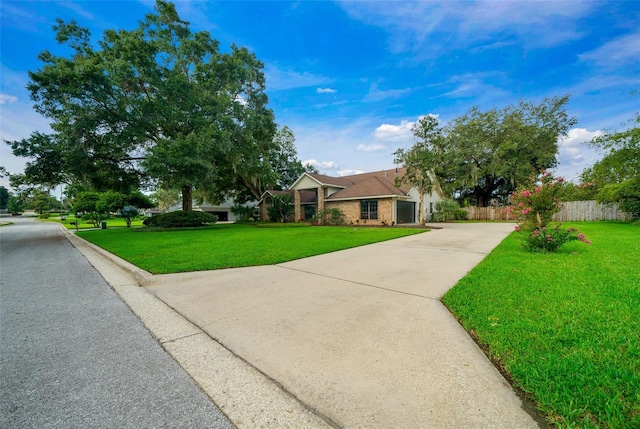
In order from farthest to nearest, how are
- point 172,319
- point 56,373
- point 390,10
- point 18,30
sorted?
1. point 18,30
2. point 390,10
3. point 172,319
4. point 56,373

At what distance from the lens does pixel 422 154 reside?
18500mm

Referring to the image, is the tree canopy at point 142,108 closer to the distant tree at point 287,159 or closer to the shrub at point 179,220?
the shrub at point 179,220

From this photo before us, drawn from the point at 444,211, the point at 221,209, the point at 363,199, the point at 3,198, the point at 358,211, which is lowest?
the point at 444,211

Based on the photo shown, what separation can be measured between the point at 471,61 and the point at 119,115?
20033mm

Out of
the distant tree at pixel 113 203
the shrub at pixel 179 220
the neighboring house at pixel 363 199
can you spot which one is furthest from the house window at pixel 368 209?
the distant tree at pixel 113 203

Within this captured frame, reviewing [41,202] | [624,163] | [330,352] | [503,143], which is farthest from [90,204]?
[41,202]

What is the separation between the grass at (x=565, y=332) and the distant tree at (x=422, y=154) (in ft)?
47.0

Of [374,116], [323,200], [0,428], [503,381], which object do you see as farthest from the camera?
[323,200]

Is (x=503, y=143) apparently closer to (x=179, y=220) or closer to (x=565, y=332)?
(x=565, y=332)

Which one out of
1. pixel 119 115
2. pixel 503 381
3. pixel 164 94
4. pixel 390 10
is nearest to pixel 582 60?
pixel 390 10

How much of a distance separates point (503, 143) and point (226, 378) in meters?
33.3

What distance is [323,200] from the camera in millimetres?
23875

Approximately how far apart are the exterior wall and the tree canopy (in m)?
8.27

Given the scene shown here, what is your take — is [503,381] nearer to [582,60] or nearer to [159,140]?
[582,60]
